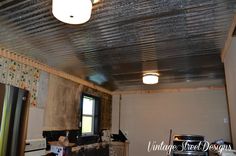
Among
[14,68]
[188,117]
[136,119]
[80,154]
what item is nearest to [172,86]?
[188,117]

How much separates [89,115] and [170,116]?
6.60 ft

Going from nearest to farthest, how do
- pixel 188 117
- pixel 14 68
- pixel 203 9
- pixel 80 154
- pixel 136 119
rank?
pixel 203 9, pixel 14 68, pixel 80 154, pixel 188 117, pixel 136 119

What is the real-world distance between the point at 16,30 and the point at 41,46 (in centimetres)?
46

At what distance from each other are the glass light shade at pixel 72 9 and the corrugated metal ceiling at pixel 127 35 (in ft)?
0.80

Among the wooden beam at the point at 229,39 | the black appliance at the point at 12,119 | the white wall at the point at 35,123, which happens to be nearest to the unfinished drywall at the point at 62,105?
the white wall at the point at 35,123

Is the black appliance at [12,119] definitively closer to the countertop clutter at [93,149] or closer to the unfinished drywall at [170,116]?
the countertop clutter at [93,149]

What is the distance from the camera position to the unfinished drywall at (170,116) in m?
4.73

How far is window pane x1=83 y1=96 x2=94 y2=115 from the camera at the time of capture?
4.64 metres

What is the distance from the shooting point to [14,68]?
9.29 feet

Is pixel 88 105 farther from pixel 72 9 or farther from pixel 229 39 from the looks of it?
pixel 72 9

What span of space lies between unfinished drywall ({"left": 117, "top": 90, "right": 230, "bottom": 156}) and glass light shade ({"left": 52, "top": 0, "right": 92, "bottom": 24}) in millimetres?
4107

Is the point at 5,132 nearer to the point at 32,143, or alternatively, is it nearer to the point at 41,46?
the point at 32,143

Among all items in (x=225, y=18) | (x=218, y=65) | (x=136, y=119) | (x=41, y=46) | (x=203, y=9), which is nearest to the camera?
(x=203, y=9)

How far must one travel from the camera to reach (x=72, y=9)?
4.82ft
